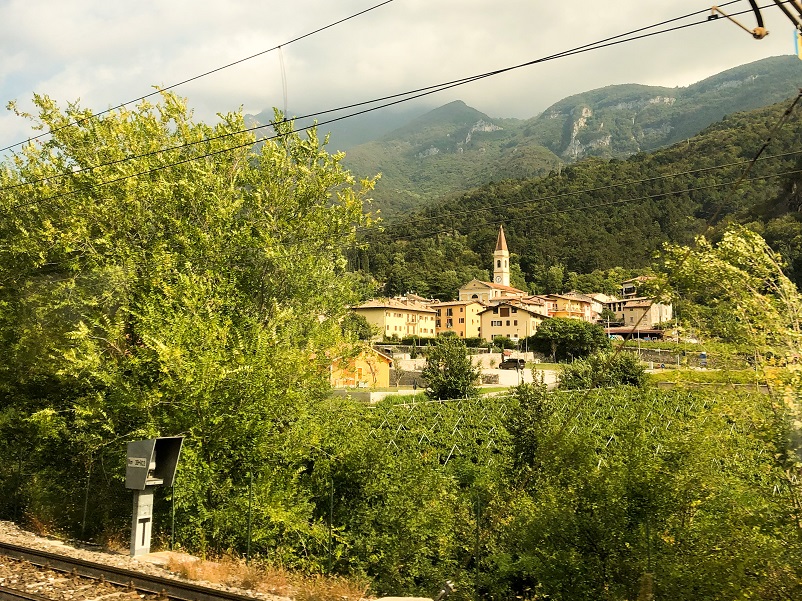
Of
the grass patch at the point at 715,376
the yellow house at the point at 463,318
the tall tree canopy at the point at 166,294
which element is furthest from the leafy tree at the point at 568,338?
the grass patch at the point at 715,376

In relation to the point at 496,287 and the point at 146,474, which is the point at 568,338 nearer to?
the point at 496,287

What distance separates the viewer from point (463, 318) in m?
104

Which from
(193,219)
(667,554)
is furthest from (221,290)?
(667,554)

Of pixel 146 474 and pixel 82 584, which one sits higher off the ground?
pixel 146 474

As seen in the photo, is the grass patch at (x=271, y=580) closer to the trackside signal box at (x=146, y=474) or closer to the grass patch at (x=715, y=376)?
the trackside signal box at (x=146, y=474)

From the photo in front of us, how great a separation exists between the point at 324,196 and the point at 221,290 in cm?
442

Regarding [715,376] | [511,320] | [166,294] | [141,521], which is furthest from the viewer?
[511,320]

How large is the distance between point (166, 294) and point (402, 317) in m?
88.1

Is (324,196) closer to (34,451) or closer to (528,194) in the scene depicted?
(34,451)

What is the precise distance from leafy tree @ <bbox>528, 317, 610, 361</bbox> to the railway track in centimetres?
7188

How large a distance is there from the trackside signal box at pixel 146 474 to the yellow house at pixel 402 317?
81.5 meters

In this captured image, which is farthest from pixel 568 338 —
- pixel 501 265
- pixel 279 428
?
pixel 279 428

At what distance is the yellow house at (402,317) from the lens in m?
97.3

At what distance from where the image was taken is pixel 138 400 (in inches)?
511
